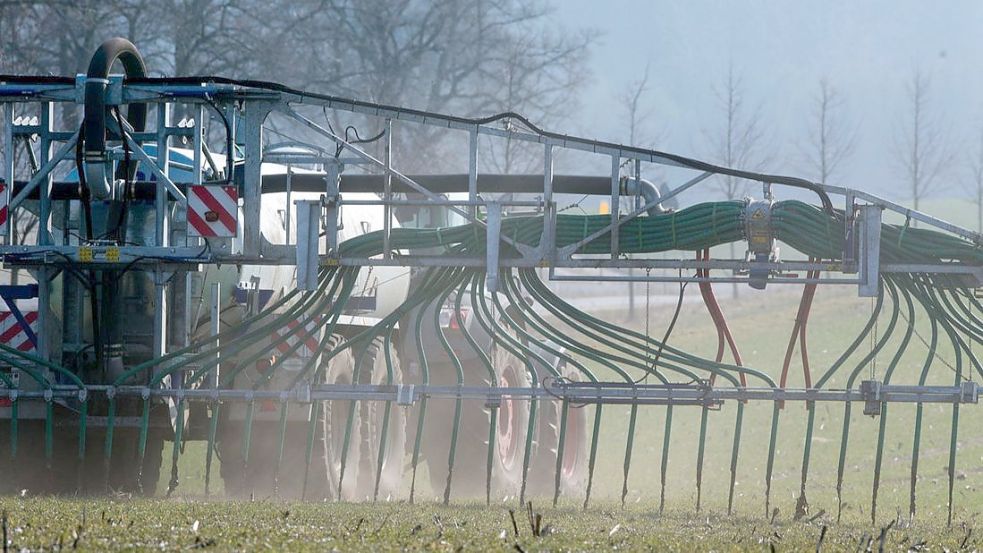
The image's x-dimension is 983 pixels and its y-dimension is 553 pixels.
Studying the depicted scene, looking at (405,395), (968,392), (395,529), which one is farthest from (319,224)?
(968,392)

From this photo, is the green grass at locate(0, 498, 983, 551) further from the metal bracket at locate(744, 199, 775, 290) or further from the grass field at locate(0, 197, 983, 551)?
the metal bracket at locate(744, 199, 775, 290)

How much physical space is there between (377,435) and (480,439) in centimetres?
112

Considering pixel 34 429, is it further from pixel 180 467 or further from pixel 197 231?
pixel 180 467

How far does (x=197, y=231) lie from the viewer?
11.8 m

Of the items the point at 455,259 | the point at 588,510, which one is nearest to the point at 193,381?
the point at 455,259

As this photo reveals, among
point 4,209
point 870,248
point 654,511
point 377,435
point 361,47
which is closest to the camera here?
point 654,511

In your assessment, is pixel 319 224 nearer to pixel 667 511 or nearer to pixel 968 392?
pixel 667 511

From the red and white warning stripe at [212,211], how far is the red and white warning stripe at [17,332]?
184cm

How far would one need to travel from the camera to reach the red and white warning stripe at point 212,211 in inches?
465

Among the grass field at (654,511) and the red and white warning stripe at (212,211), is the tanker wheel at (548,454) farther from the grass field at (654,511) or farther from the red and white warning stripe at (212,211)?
the red and white warning stripe at (212,211)

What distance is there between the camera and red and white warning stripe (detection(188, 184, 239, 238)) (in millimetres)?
11820

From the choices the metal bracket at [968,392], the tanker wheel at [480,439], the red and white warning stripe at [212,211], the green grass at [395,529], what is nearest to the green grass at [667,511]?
the green grass at [395,529]

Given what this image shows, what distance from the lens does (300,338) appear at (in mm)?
12375

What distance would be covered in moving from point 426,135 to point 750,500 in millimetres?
21467
